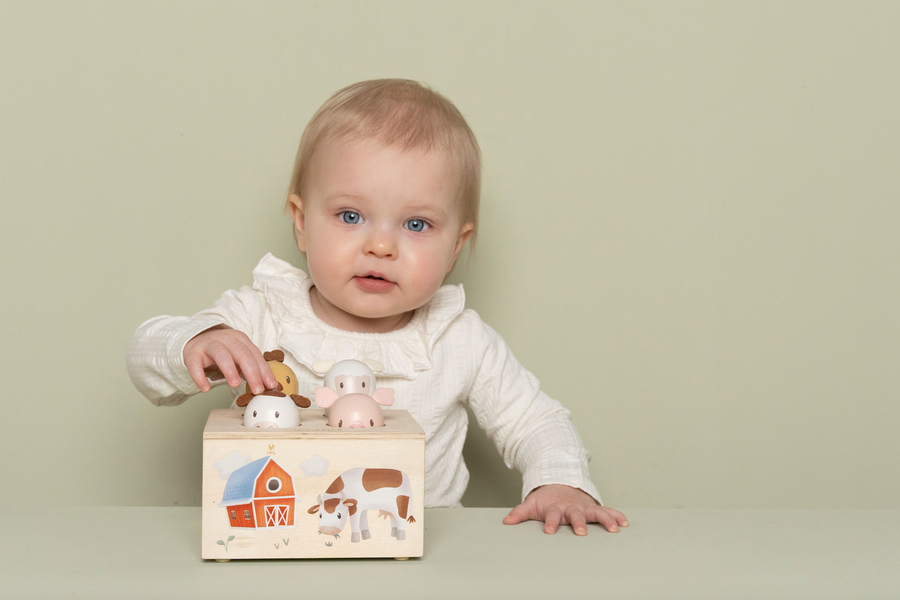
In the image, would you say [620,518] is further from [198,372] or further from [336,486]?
[198,372]

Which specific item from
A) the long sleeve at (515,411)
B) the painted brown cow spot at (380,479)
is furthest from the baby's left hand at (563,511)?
the painted brown cow spot at (380,479)

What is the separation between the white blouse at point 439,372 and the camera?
107 centimetres

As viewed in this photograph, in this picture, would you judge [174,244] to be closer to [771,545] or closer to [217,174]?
[217,174]

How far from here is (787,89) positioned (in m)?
1.39

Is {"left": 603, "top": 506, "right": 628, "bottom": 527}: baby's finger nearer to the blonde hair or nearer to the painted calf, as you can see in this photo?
the painted calf

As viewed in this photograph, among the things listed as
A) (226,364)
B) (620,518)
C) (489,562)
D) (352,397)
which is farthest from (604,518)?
(226,364)

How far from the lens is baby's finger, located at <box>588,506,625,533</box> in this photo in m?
0.85

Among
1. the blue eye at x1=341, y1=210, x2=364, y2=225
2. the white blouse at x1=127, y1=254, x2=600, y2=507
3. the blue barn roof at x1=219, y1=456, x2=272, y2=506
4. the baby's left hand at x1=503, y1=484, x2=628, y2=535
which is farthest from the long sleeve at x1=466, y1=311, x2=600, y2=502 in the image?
the blue barn roof at x1=219, y1=456, x2=272, y2=506

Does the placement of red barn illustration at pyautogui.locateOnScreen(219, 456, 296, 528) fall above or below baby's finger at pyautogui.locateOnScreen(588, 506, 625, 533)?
below

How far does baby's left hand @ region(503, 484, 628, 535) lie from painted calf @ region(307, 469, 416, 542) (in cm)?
20

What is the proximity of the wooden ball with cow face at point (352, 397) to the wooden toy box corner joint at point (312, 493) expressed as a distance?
1.2 inches

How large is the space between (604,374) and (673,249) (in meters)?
0.23

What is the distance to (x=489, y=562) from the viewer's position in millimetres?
724

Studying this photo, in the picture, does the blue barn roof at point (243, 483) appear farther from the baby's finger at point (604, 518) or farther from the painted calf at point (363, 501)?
the baby's finger at point (604, 518)
